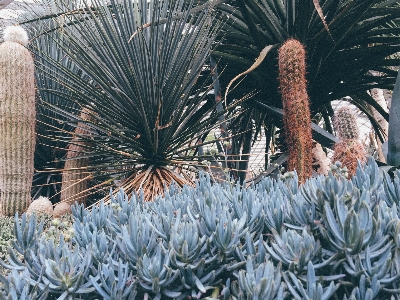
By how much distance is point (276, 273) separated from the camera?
83 cm

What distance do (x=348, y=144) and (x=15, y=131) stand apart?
2061mm

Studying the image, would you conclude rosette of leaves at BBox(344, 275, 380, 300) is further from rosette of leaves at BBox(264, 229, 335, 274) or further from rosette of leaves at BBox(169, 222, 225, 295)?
rosette of leaves at BBox(169, 222, 225, 295)

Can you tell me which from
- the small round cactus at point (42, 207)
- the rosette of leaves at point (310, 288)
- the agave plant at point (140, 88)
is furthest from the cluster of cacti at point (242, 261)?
the small round cactus at point (42, 207)

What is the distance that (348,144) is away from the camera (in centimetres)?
240

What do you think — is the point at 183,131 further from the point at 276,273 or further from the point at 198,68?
the point at 276,273

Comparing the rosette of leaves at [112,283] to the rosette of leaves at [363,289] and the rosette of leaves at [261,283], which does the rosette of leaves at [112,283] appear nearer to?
the rosette of leaves at [261,283]

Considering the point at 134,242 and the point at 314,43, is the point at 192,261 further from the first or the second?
the point at 314,43

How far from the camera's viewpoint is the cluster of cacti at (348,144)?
2.33 m

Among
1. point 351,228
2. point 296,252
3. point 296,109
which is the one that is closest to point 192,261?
point 296,252

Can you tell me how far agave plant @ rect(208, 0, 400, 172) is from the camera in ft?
8.63

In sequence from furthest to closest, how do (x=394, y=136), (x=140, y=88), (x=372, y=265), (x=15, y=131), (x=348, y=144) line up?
(x=15, y=131) → (x=140, y=88) → (x=348, y=144) → (x=394, y=136) → (x=372, y=265)

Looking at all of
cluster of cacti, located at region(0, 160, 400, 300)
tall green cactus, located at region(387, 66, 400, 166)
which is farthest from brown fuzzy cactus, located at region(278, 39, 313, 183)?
cluster of cacti, located at region(0, 160, 400, 300)

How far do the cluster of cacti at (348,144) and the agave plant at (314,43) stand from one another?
424mm

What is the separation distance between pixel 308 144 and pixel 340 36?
2.61ft
